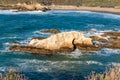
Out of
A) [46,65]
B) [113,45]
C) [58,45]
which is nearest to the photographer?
[46,65]

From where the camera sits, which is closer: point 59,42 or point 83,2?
point 59,42

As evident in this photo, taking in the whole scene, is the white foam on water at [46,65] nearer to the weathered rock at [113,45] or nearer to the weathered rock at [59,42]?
the weathered rock at [59,42]

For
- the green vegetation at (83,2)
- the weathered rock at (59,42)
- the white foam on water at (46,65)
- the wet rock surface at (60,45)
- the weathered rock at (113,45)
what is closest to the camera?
the white foam on water at (46,65)

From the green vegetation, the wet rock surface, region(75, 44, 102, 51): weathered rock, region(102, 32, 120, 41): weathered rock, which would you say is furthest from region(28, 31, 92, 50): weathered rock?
the green vegetation

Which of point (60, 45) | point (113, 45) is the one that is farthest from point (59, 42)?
point (113, 45)

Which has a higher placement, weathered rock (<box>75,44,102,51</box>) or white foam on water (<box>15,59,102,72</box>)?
white foam on water (<box>15,59,102,72</box>)

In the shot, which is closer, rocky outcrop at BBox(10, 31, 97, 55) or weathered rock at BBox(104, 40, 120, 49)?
rocky outcrop at BBox(10, 31, 97, 55)

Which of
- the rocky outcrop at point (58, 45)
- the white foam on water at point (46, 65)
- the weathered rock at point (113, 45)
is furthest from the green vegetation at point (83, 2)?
the white foam on water at point (46, 65)

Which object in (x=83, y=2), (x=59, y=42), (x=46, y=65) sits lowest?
(x=83, y=2)

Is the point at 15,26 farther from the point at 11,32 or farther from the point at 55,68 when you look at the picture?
the point at 55,68

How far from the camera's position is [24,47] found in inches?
2251

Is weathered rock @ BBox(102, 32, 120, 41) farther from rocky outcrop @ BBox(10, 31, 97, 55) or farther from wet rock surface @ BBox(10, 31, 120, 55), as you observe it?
rocky outcrop @ BBox(10, 31, 97, 55)

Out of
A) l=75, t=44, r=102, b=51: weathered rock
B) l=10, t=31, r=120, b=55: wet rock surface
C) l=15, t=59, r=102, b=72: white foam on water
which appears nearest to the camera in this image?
l=15, t=59, r=102, b=72: white foam on water

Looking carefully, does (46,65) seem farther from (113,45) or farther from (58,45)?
(113,45)
